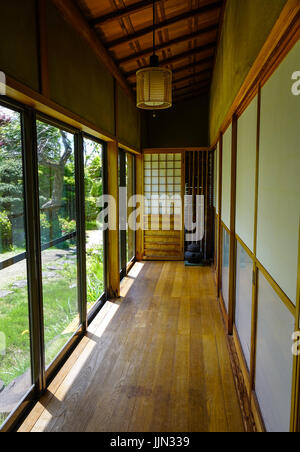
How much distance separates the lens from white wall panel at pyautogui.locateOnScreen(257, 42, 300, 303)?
1229 mm

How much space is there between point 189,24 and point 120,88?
44.2 inches

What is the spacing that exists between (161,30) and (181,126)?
350 centimetres

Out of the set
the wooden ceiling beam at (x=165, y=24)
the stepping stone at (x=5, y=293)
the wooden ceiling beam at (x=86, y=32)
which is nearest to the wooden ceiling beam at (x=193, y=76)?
the wooden ceiling beam at (x=86, y=32)

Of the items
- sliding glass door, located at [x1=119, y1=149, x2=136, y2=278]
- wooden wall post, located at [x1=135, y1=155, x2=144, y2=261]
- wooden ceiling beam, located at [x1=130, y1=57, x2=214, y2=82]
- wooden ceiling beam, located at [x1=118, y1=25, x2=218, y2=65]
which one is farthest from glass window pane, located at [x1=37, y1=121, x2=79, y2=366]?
wooden wall post, located at [x1=135, y1=155, x2=144, y2=261]

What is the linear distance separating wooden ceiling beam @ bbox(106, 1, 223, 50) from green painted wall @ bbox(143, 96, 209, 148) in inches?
136

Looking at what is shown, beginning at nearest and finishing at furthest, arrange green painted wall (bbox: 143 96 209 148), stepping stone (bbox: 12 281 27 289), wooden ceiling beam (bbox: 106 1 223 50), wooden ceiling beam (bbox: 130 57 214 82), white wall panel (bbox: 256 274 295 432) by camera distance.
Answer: white wall panel (bbox: 256 274 295 432)
stepping stone (bbox: 12 281 27 289)
wooden ceiling beam (bbox: 106 1 223 50)
wooden ceiling beam (bbox: 130 57 214 82)
green painted wall (bbox: 143 96 209 148)

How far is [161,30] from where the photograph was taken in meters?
3.59

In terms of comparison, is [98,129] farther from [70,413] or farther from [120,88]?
[70,413]

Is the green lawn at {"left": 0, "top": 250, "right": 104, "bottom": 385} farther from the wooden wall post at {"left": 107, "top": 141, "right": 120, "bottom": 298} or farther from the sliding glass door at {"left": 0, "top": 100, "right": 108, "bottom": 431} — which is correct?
the wooden wall post at {"left": 107, "top": 141, "right": 120, "bottom": 298}

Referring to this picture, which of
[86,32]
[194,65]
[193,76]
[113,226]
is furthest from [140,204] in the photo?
[86,32]

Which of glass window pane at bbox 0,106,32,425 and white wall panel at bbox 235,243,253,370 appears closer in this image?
glass window pane at bbox 0,106,32,425

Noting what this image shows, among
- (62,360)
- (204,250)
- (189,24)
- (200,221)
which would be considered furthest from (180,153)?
(62,360)

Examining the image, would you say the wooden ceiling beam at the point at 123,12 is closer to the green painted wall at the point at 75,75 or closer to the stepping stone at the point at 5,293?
the green painted wall at the point at 75,75

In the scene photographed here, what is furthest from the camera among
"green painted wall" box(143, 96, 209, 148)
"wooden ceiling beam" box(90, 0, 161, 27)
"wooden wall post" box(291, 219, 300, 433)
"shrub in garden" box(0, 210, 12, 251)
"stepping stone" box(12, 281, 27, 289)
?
"green painted wall" box(143, 96, 209, 148)
